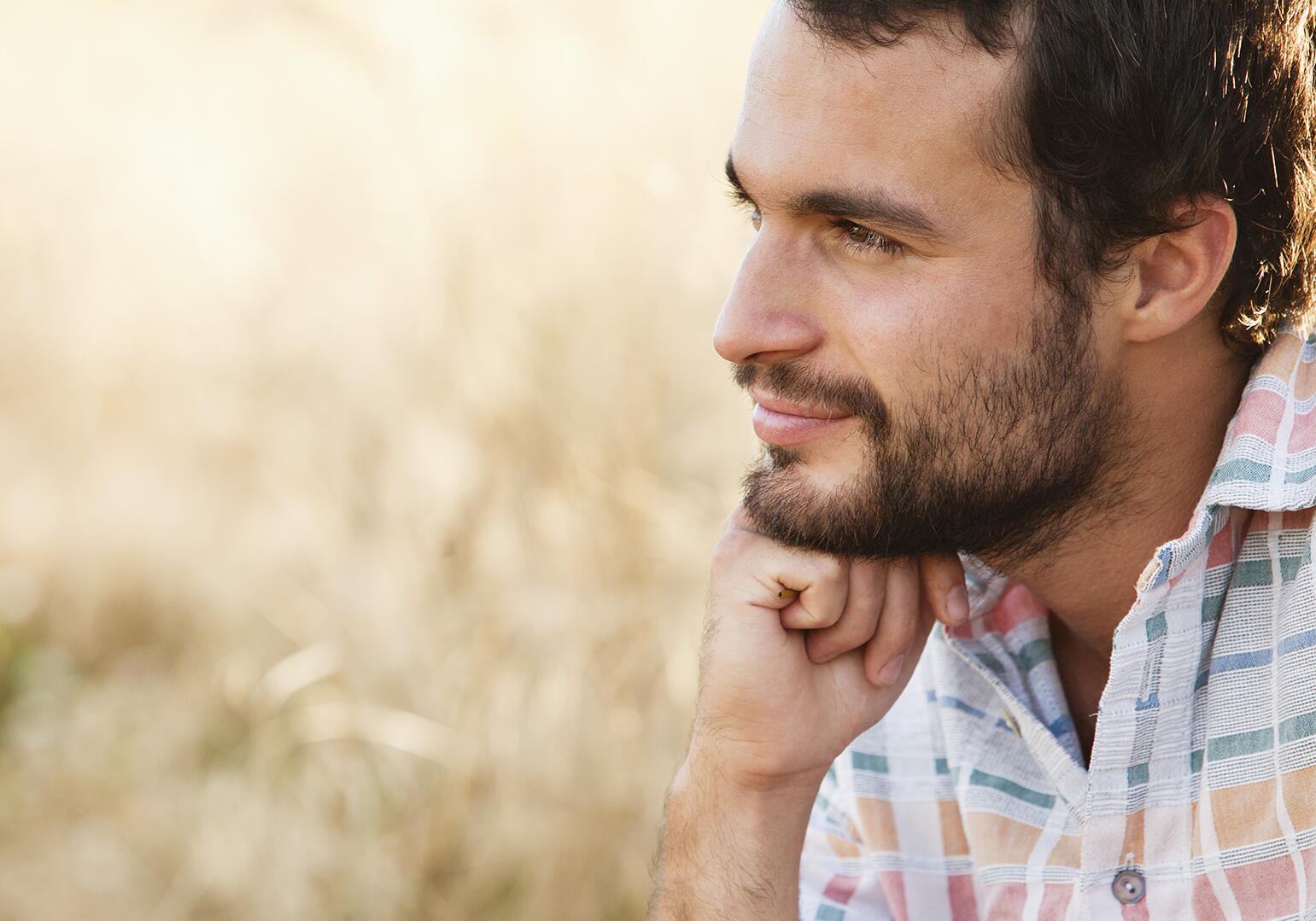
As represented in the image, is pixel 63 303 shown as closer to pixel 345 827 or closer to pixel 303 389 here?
pixel 303 389

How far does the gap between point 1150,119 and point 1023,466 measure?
53 centimetres

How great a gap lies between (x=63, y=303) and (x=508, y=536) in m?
2.39

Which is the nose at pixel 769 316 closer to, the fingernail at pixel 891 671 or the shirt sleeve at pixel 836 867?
the fingernail at pixel 891 671

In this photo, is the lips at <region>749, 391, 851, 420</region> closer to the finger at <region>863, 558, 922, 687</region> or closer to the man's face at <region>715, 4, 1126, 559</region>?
the man's face at <region>715, 4, 1126, 559</region>

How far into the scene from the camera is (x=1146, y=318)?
203cm

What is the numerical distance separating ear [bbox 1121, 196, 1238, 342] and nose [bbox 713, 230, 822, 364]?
0.48 m

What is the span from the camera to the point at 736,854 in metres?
2.17

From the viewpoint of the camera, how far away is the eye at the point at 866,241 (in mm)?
1977

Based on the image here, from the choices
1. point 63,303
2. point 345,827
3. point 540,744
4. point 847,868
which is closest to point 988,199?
point 847,868

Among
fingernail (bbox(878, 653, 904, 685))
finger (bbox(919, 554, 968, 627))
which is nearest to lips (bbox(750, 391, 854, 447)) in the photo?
finger (bbox(919, 554, 968, 627))

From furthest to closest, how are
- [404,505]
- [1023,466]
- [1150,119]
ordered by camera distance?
[404,505], [1023,466], [1150,119]

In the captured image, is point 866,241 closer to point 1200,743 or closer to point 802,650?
point 802,650

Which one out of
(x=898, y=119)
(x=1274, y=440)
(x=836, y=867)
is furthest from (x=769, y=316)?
(x=836, y=867)

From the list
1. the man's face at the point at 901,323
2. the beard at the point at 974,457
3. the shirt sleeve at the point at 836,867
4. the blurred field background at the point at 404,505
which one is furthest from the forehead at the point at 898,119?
the blurred field background at the point at 404,505
